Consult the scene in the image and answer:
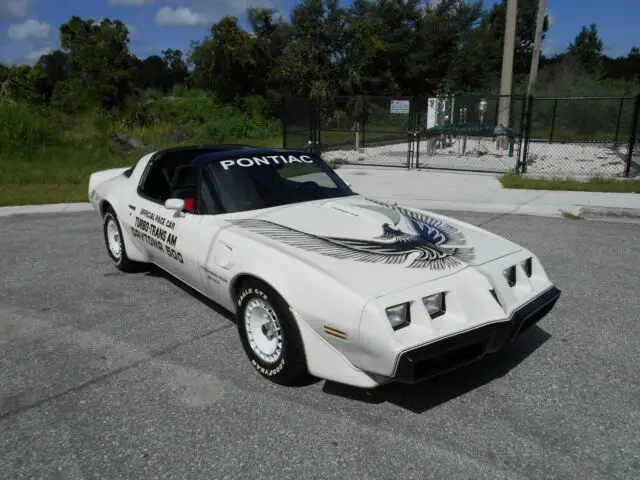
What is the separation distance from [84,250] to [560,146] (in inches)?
680

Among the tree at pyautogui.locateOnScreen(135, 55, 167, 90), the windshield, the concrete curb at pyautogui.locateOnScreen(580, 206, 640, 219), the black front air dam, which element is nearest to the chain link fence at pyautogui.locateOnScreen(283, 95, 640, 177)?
the concrete curb at pyautogui.locateOnScreen(580, 206, 640, 219)

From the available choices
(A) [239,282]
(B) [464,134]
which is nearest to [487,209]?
(A) [239,282]

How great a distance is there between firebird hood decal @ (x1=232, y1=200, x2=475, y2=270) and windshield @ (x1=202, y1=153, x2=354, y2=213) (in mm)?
360

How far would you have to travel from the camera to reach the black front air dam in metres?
2.70

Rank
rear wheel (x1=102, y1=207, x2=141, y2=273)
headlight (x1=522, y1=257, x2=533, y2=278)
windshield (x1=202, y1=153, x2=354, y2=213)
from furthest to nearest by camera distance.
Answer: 1. rear wheel (x1=102, y1=207, x2=141, y2=273)
2. windshield (x1=202, y1=153, x2=354, y2=213)
3. headlight (x1=522, y1=257, x2=533, y2=278)

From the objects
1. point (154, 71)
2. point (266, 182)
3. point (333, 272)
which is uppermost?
point (154, 71)

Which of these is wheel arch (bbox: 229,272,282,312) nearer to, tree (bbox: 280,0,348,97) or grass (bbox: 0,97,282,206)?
grass (bbox: 0,97,282,206)

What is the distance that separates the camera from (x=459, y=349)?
9.32 feet

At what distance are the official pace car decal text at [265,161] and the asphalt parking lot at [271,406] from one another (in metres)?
1.27

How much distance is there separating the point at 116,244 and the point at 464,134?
1306cm

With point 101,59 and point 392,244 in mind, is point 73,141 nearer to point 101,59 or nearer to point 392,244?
point 101,59

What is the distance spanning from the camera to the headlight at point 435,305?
2.92m

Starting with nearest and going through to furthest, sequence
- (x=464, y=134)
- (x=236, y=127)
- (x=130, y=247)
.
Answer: (x=130, y=247), (x=464, y=134), (x=236, y=127)

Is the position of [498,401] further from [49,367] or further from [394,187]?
[394,187]
